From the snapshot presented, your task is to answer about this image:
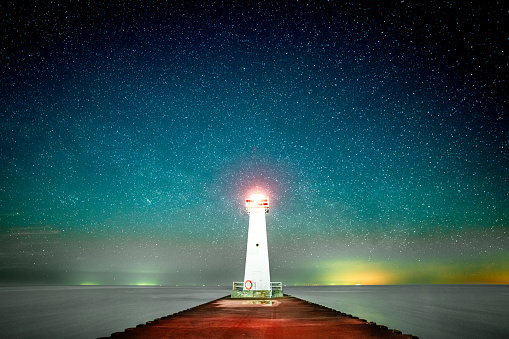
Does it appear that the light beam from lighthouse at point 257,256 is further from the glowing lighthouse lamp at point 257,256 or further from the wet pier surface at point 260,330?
the wet pier surface at point 260,330

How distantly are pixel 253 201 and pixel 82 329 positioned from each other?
14876mm

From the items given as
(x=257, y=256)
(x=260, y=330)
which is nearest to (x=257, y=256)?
(x=257, y=256)

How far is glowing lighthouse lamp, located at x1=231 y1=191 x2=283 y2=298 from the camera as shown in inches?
1126

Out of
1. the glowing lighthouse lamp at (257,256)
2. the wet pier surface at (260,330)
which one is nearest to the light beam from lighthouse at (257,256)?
the glowing lighthouse lamp at (257,256)

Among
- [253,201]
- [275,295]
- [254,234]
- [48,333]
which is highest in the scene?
[253,201]

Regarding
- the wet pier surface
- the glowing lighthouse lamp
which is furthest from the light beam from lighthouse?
the wet pier surface

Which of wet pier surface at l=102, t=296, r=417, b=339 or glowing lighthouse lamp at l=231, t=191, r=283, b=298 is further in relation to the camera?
glowing lighthouse lamp at l=231, t=191, r=283, b=298

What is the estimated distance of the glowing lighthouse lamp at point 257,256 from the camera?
28609 millimetres

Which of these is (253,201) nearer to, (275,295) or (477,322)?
(275,295)

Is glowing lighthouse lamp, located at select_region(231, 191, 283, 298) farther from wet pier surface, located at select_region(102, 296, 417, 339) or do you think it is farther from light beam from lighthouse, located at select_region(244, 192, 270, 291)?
wet pier surface, located at select_region(102, 296, 417, 339)

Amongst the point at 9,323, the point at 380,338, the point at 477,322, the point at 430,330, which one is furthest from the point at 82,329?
the point at 477,322

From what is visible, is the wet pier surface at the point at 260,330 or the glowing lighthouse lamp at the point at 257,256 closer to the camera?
the wet pier surface at the point at 260,330

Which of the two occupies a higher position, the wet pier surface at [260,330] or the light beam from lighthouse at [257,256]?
the light beam from lighthouse at [257,256]

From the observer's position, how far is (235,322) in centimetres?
1456
